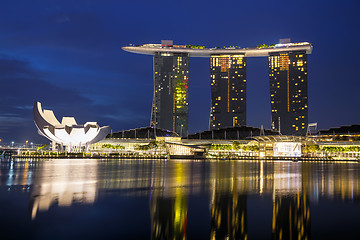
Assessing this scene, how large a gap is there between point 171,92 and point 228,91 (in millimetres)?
29954

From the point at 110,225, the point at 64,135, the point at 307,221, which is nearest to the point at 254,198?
the point at 307,221

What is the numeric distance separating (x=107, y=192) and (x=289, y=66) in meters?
172

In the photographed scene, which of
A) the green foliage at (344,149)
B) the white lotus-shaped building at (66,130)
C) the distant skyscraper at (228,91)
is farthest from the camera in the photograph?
the distant skyscraper at (228,91)

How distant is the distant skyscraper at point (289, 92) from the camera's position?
7032 inches

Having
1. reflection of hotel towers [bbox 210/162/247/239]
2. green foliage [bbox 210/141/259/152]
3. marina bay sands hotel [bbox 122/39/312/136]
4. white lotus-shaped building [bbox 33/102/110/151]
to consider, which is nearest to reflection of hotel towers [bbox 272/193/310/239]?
reflection of hotel towers [bbox 210/162/247/239]

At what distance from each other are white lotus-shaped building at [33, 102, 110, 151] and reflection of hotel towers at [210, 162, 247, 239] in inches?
3043

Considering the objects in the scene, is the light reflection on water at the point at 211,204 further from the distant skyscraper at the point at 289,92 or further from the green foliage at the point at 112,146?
the distant skyscraper at the point at 289,92

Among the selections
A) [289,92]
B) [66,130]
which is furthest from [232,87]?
[66,130]

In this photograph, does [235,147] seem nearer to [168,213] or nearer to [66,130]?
[66,130]

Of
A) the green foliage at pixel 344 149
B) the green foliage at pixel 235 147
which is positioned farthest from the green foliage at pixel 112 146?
the green foliage at pixel 344 149

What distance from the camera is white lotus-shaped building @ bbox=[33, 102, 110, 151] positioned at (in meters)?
93.9

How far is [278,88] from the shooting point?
602 feet

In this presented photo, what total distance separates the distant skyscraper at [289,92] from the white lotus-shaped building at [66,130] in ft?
353

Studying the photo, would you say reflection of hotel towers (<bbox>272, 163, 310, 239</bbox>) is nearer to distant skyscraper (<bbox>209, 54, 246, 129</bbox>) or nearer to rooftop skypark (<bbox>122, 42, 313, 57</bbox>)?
rooftop skypark (<bbox>122, 42, 313, 57</bbox>)
